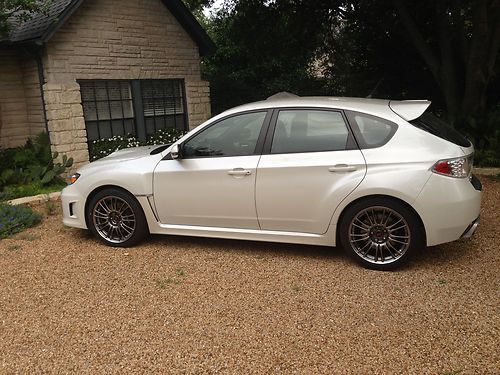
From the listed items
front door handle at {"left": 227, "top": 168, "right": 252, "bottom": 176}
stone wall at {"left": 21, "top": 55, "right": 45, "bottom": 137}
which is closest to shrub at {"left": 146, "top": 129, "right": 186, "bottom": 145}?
stone wall at {"left": 21, "top": 55, "right": 45, "bottom": 137}

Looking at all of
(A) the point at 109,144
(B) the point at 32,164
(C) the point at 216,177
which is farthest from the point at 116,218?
(A) the point at 109,144

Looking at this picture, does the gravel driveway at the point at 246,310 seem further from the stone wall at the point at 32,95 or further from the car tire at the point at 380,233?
the stone wall at the point at 32,95

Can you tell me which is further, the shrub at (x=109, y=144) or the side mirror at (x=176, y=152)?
the shrub at (x=109, y=144)

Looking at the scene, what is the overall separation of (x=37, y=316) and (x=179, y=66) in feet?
28.6

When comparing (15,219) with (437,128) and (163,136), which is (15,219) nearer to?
(163,136)

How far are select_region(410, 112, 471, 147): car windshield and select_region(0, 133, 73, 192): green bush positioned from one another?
6.85 meters

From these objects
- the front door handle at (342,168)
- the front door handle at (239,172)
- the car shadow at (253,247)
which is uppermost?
the front door handle at (342,168)

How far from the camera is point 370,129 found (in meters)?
4.41

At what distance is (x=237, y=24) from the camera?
13.5m

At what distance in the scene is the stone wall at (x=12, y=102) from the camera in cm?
973

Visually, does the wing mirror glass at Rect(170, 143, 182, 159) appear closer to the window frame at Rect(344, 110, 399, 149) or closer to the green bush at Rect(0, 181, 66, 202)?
the window frame at Rect(344, 110, 399, 149)

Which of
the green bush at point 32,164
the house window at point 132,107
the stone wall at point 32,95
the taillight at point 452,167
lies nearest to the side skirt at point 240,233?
the taillight at point 452,167

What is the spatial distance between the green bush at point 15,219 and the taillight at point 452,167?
207 inches

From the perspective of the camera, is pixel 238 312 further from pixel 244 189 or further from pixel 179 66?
pixel 179 66
